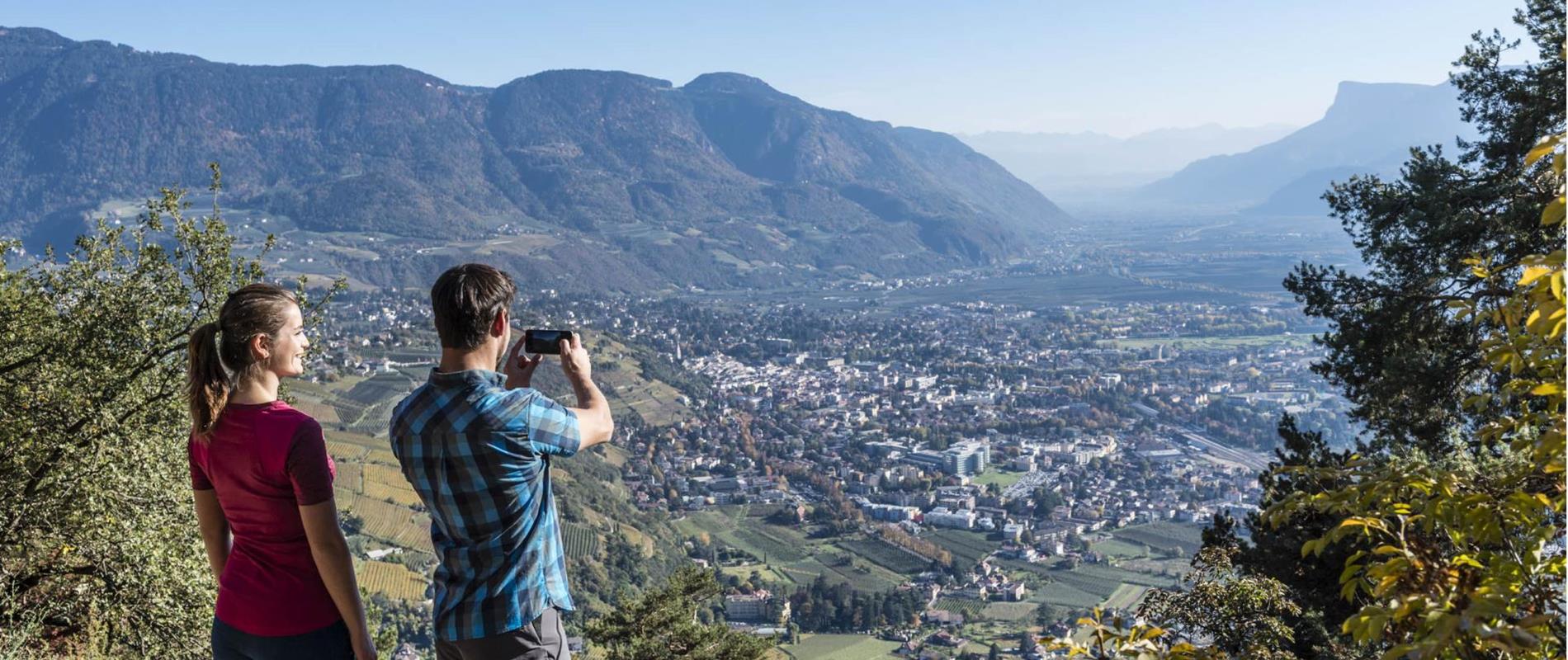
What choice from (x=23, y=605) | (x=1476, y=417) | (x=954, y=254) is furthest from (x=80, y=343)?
(x=954, y=254)

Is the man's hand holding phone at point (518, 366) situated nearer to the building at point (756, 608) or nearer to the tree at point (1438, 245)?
the tree at point (1438, 245)

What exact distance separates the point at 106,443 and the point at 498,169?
14584 centimetres

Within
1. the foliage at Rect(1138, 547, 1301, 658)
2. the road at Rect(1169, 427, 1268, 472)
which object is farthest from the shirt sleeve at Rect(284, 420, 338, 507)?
the road at Rect(1169, 427, 1268, 472)

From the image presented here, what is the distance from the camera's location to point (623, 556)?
3067 cm

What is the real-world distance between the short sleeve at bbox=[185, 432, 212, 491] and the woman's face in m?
0.24

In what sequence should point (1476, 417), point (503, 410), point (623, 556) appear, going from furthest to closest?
point (623, 556)
point (1476, 417)
point (503, 410)

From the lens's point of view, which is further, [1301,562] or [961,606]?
[961,606]

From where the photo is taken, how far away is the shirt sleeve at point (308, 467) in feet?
7.70

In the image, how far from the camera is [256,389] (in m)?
2.44

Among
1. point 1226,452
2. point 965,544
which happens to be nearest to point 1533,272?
point 965,544

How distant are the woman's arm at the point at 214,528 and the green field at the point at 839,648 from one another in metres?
21.2

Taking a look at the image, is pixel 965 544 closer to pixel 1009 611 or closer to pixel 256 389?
pixel 1009 611

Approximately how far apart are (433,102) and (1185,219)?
12240 centimetres

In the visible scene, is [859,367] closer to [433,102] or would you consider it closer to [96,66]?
[433,102]
